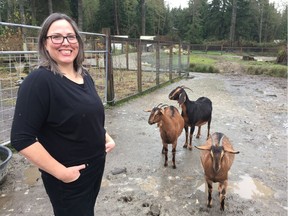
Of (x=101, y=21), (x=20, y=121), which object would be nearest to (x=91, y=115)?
(x=20, y=121)

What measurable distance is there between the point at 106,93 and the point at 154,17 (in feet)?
163

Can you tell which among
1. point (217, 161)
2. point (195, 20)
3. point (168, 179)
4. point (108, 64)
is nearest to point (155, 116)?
point (168, 179)

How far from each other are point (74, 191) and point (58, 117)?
47 centimetres

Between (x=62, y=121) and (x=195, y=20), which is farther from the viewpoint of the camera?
(x=195, y=20)

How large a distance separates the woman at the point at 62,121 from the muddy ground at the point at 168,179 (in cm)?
164

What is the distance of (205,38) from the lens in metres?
56.0

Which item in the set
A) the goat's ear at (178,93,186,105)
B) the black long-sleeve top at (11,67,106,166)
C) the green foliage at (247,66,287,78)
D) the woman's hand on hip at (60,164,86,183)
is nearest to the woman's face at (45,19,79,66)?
the black long-sleeve top at (11,67,106,166)

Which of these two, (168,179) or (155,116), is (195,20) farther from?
(168,179)

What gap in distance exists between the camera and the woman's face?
168 centimetres

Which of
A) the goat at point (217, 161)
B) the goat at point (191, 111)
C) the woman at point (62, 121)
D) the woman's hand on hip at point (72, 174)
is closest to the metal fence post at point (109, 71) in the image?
the goat at point (191, 111)

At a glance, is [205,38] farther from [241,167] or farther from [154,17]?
[241,167]

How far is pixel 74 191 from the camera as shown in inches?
69.3

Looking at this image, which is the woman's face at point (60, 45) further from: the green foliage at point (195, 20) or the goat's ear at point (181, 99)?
the green foliage at point (195, 20)

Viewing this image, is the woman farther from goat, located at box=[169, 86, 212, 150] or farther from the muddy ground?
goat, located at box=[169, 86, 212, 150]
